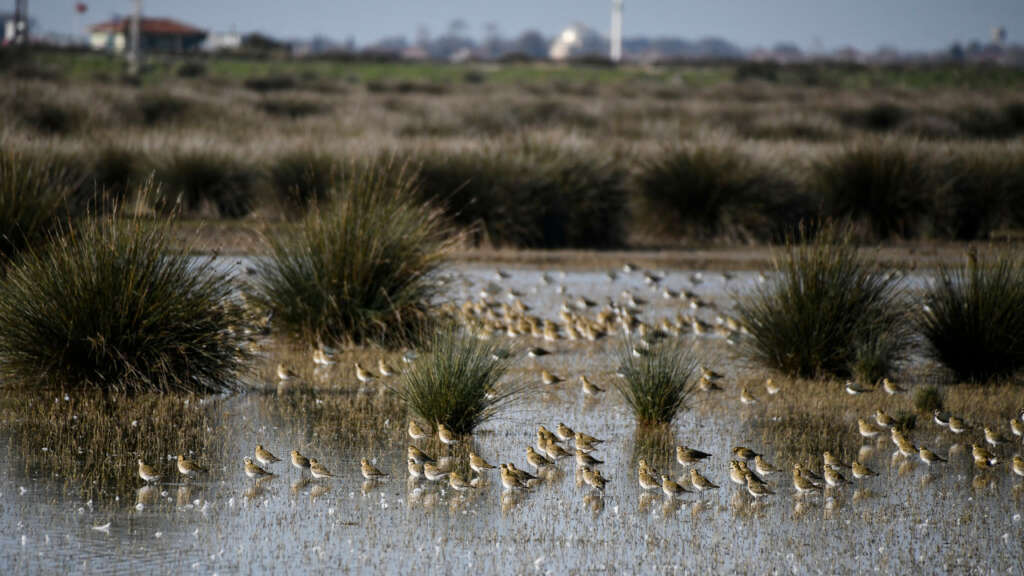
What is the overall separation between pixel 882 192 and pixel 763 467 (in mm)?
19963

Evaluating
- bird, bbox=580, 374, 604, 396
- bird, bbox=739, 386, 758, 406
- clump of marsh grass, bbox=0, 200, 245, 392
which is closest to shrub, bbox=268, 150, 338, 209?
bird, bbox=580, 374, 604, 396

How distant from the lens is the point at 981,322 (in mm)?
14508

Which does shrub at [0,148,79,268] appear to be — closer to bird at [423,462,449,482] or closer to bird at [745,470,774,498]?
bird at [423,462,449,482]

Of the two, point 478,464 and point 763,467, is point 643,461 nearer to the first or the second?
point 763,467

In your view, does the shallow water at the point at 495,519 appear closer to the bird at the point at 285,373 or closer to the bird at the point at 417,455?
the bird at the point at 417,455

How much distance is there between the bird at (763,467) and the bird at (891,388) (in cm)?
333

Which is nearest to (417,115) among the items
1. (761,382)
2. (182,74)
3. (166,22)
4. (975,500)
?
(182,74)

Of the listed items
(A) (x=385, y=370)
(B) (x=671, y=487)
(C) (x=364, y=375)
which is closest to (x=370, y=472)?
(B) (x=671, y=487)

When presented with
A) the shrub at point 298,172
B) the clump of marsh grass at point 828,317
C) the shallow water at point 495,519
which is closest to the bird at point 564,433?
the shallow water at point 495,519

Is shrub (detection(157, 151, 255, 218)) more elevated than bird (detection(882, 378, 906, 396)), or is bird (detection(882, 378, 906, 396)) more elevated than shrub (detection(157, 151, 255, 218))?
shrub (detection(157, 151, 255, 218))

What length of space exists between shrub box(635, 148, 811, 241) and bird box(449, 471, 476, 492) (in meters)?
19.5

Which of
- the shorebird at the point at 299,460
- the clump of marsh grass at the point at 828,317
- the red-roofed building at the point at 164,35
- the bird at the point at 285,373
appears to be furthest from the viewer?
the red-roofed building at the point at 164,35

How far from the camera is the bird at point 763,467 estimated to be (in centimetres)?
1071

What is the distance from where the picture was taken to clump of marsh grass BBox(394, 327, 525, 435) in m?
11.8
